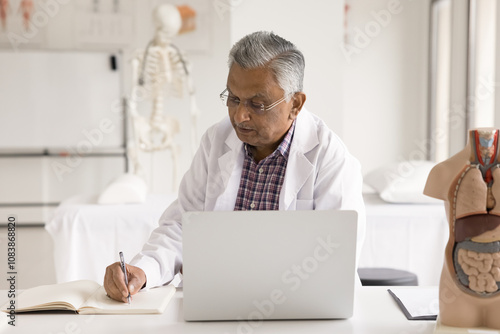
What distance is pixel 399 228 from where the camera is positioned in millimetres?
3275

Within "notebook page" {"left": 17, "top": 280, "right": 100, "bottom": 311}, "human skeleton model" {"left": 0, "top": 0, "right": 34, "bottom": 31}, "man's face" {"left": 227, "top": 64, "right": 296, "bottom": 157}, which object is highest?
"human skeleton model" {"left": 0, "top": 0, "right": 34, "bottom": 31}

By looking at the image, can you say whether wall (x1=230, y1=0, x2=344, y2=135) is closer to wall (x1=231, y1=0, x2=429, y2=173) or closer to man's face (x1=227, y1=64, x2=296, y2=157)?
man's face (x1=227, y1=64, x2=296, y2=157)

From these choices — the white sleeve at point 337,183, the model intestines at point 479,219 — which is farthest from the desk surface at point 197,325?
the white sleeve at point 337,183

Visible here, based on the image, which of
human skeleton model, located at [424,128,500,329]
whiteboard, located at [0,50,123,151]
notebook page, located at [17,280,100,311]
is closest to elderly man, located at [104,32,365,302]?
notebook page, located at [17,280,100,311]

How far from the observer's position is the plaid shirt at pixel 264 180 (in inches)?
74.2

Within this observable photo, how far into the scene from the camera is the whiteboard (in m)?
6.05

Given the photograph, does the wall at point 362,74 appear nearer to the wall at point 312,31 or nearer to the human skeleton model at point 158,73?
the human skeleton model at point 158,73

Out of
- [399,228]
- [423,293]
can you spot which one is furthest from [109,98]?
[423,293]

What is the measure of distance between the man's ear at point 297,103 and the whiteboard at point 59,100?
4534 millimetres

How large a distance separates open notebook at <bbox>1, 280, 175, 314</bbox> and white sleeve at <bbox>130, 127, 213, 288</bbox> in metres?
0.07

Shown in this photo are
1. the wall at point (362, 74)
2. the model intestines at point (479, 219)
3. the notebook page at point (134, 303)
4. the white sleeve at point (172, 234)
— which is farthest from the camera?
the wall at point (362, 74)

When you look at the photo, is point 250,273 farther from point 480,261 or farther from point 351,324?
point 480,261

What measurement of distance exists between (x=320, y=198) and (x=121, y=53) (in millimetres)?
4711

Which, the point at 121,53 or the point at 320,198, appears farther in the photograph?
the point at 121,53
